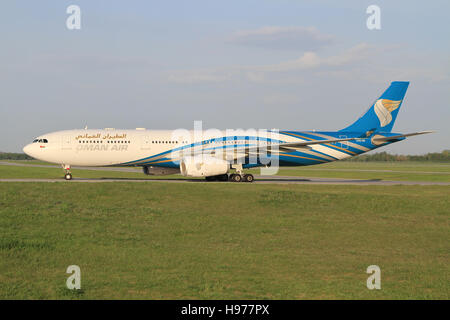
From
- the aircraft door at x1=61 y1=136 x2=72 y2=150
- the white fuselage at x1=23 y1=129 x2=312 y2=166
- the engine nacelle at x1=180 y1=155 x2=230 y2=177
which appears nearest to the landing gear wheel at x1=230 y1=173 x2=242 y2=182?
the engine nacelle at x1=180 y1=155 x2=230 y2=177

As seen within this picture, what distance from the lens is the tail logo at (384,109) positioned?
43094 mm

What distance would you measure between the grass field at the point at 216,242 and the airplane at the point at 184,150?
33.1 ft

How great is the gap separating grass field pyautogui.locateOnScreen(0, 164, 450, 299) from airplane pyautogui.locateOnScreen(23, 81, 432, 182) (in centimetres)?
1009

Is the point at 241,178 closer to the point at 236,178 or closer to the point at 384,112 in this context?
the point at 236,178

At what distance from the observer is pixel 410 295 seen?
34.3ft

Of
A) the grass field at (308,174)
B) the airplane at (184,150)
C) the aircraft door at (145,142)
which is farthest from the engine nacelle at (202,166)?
the grass field at (308,174)

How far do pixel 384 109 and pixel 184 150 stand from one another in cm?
1934

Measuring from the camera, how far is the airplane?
37219 mm

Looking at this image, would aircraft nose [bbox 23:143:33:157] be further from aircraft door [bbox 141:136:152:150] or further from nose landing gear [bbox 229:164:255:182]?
nose landing gear [bbox 229:164:255:182]

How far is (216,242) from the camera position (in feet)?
52.6

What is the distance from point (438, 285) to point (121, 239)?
32.8 feet

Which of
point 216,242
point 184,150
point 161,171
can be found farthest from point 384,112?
point 216,242
